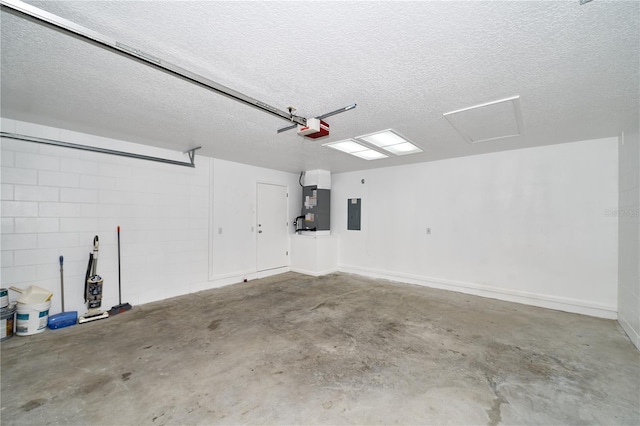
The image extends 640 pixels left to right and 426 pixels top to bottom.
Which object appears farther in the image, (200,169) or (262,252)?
(262,252)

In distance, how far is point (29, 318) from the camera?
9.36 feet

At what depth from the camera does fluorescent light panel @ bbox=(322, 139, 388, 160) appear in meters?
3.87

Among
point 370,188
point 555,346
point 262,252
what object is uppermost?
point 370,188

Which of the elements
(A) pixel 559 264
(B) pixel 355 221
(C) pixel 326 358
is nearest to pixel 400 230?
(B) pixel 355 221

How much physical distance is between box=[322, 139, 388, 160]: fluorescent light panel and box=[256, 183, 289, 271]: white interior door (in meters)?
2.37

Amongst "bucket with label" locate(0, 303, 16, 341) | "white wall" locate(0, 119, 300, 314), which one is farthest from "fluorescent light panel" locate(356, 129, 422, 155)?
"bucket with label" locate(0, 303, 16, 341)

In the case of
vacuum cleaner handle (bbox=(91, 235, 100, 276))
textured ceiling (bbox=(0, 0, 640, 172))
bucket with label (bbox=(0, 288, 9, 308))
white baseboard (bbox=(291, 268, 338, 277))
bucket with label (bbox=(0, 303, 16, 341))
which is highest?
textured ceiling (bbox=(0, 0, 640, 172))

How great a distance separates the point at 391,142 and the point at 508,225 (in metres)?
2.53

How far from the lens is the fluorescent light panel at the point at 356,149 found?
387 cm

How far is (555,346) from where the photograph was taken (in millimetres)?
2676

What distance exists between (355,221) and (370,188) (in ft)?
2.97

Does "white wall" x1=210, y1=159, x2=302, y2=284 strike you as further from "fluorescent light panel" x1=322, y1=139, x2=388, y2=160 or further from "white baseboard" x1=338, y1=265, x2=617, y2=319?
"white baseboard" x1=338, y1=265, x2=617, y2=319

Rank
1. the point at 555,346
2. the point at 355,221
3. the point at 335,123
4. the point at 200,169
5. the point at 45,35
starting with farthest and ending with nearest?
1. the point at 355,221
2. the point at 200,169
3. the point at 335,123
4. the point at 555,346
5. the point at 45,35

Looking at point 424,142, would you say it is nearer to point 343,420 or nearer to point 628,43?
point 628,43
